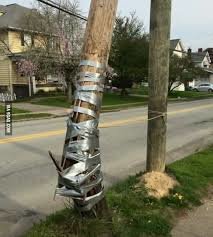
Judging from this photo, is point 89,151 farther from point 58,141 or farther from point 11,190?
point 58,141

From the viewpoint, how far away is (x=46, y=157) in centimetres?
1024

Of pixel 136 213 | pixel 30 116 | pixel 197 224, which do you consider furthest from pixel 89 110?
pixel 30 116

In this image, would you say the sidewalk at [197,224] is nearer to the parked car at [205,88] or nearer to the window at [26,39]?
the window at [26,39]

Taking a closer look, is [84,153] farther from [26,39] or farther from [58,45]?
[26,39]

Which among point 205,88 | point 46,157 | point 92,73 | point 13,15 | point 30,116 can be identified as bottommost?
point 205,88

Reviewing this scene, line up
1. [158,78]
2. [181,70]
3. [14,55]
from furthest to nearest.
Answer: [181,70] < [14,55] < [158,78]

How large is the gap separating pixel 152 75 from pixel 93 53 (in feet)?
8.15

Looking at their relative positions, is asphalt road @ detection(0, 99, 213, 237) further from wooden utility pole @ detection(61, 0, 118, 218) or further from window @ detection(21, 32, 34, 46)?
window @ detection(21, 32, 34, 46)

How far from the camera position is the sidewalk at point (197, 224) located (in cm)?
519

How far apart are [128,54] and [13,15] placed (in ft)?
34.4

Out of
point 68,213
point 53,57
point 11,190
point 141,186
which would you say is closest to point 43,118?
point 53,57

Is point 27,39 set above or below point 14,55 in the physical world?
above

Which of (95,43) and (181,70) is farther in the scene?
(181,70)

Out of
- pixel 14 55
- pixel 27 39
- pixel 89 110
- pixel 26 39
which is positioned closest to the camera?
pixel 89 110
